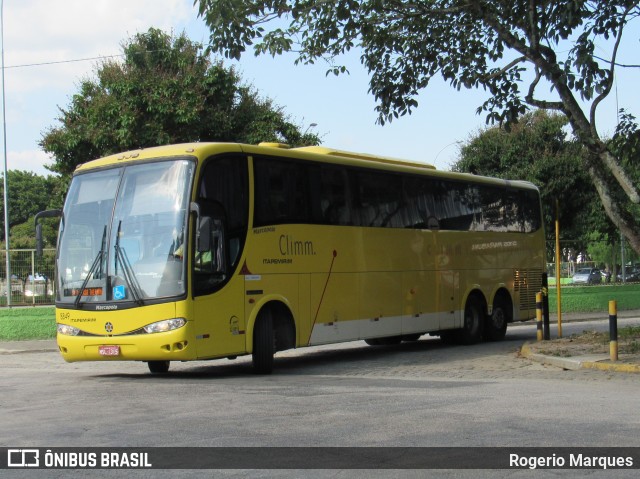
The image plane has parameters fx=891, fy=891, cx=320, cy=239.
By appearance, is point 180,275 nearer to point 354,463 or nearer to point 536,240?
point 354,463

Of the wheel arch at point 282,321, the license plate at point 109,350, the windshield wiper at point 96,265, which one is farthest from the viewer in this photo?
the wheel arch at point 282,321

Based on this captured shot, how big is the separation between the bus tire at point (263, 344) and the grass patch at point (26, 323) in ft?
40.9

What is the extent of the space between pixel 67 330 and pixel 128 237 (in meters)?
1.87

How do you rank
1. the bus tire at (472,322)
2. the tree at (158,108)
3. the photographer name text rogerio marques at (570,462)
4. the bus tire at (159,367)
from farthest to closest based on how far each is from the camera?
the tree at (158,108), the bus tire at (472,322), the bus tire at (159,367), the photographer name text rogerio marques at (570,462)

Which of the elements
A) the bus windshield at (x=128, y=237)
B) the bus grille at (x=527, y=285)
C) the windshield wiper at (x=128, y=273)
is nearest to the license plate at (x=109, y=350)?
the bus windshield at (x=128, y=237)

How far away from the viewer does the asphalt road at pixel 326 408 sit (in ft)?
25.6

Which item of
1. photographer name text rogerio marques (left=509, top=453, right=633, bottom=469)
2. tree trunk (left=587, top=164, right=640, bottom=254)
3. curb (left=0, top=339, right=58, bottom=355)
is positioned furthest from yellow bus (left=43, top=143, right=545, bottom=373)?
curb (left=0, top=339, right=58, bottom=355)

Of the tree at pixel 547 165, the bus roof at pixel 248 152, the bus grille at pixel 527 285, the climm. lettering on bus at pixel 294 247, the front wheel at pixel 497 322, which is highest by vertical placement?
the tree at pixel 547 165

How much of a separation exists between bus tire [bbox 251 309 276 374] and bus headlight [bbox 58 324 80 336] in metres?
2.75

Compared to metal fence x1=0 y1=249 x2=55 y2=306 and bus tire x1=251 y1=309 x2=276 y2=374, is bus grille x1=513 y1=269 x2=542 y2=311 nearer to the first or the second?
bus tire x1=251 y1=309 x2=276 y2=374

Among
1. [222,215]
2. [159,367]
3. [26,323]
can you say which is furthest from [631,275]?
[222,215]

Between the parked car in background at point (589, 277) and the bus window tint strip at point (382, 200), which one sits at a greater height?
the bus window tint strip at point (382, 200)

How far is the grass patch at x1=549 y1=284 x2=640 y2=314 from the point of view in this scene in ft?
110

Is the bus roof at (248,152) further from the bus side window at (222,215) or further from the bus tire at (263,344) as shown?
the bus tire at (263,344)
